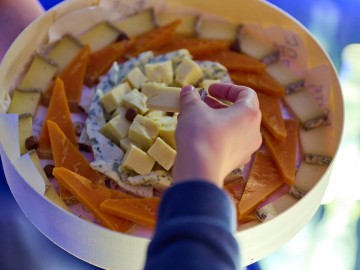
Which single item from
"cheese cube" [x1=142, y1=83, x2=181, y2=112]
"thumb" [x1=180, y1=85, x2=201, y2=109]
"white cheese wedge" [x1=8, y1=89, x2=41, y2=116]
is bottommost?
"white cheese wedge" [x1=8, y1=89, x2=41, y2=116]

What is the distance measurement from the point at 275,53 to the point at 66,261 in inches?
23.1

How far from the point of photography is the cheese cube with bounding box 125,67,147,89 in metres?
1.02

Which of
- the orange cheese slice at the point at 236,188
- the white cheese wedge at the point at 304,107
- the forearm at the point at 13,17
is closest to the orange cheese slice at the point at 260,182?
the orange cheese slice at the point at 236,188

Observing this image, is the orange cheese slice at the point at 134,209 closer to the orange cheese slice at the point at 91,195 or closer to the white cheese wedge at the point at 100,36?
the orange cheese slice at the point at 91,195

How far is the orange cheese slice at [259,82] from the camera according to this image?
1062 millimetres

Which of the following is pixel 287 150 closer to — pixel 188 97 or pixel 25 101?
pixel 188 97

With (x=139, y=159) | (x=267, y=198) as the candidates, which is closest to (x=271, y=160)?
(x=267, y=198)

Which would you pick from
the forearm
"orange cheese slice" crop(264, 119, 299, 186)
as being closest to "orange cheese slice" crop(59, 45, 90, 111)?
the forearm

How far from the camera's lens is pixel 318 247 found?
2.98 ft

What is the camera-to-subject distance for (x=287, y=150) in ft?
3.20

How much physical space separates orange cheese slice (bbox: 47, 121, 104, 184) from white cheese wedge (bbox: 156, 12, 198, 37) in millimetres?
366

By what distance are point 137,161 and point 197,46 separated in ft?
1.07

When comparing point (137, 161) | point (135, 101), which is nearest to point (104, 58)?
point (135, 101)

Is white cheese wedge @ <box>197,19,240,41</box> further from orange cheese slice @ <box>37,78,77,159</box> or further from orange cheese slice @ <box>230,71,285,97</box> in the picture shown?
orange cheese slice @ <box>37,78,77,159</box>
